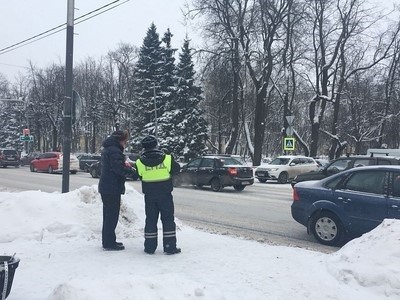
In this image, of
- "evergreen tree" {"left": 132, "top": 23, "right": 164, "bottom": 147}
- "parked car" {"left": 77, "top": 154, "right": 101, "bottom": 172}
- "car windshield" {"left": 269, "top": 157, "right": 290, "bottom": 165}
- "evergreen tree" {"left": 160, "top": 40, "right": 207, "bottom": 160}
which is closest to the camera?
"car windshield" {"left": 269, "top": 157, "right": 290, "bottom": 165}

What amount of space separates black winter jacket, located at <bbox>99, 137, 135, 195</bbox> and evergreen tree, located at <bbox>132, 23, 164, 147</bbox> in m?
42.6

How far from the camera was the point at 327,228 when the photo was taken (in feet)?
28.1

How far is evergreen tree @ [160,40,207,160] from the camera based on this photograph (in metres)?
43.5

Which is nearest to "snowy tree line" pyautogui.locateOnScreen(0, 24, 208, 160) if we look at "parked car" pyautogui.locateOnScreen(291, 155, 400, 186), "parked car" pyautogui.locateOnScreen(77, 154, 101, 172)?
"parked car" pyautogui.locateOnScreen(77, 154, 101, 172)

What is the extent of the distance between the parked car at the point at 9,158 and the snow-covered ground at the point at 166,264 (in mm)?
36631

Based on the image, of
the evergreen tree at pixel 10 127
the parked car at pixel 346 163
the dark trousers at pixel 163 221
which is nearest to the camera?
the dark trousers at pixel 163 221

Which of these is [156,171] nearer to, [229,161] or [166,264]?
[166,264]

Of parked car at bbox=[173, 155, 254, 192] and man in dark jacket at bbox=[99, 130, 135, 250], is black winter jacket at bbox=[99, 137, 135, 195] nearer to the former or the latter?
man in dark jacket at bbox=[99, 130, 135, 250]

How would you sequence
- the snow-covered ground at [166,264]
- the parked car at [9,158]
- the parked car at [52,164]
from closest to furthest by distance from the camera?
the snow-covered ground at [166,264]
the parked car at [52,164]
the parked car at [9,158]

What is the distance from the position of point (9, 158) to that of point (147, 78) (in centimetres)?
1787

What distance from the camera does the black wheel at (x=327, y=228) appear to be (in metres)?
8.38

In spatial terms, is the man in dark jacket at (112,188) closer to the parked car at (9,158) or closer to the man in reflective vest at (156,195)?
the man in reflective vest at (156,195)

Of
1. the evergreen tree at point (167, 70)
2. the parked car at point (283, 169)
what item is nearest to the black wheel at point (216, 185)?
the parked car at point (283, 169)

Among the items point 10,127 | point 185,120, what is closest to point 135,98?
point 185,120
